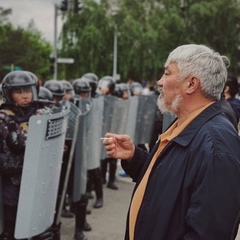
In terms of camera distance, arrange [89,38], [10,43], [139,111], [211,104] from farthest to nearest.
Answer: [10,43] < [89,38] < [139,111] < [211,104]

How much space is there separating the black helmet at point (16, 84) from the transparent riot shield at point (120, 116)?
3.14 metres

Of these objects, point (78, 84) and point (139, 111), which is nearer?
point (78, 84)

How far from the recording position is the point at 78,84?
6.58 metres

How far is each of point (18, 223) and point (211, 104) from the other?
5.97 feet

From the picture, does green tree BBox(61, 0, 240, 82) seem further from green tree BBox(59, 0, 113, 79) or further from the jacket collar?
the jacket collar

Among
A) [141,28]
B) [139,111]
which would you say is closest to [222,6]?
[141,28]

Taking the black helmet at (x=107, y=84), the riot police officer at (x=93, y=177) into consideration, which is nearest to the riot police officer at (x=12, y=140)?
the riot police officer at (x=93, y=177)

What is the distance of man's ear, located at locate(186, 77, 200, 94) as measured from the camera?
2.14m

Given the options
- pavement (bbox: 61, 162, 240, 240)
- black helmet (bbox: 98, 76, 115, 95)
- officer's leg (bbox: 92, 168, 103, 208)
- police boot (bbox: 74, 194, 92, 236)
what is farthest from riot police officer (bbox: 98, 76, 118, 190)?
police boot (bbox: 74, 194, 92, 236)

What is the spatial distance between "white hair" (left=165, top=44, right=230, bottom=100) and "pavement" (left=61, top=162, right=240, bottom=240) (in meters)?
2.79

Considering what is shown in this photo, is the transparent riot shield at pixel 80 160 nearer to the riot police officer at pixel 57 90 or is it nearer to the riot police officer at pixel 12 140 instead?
the riot police officer at pixel 12 140

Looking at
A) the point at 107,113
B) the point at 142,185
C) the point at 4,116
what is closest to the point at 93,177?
the point at 107,113

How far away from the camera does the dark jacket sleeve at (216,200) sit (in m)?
1.94

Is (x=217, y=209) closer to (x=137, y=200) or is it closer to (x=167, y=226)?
(x=167, y=226)
